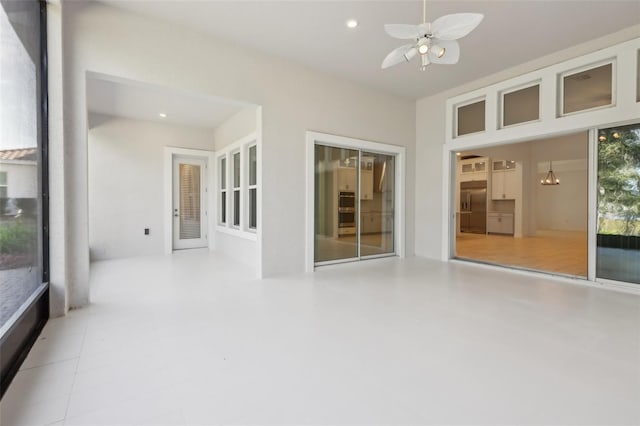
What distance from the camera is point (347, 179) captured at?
527cm

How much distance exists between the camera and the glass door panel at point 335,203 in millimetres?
4941

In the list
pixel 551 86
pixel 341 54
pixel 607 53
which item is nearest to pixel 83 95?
pixel 341 54

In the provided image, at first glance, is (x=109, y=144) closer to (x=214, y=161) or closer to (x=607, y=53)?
(x=214, y=161)

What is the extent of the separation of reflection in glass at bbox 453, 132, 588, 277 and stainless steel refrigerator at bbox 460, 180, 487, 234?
36mm

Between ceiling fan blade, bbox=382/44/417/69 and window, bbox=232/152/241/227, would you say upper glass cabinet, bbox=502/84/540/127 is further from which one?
window, bbox=232/152/241/227

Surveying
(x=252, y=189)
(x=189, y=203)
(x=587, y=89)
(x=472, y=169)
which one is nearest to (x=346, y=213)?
(x=252, y=189)

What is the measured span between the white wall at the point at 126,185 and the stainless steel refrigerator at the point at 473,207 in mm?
9751

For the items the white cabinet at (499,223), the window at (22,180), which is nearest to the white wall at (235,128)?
the window at (22,180)

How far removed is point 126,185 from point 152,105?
1.82 m

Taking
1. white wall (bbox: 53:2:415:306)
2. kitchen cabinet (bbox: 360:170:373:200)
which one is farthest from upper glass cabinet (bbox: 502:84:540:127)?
kitchen cabinet (bbox: 360:170:373:200)

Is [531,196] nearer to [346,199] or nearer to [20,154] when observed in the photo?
[346,199]

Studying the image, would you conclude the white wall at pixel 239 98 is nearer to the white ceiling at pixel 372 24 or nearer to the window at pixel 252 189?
the white ceiling at pixel 372 24

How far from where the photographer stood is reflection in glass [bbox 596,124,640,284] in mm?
3719

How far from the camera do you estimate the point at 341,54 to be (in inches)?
168
